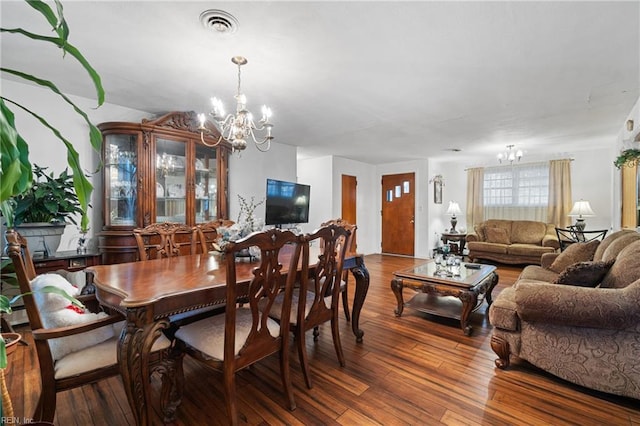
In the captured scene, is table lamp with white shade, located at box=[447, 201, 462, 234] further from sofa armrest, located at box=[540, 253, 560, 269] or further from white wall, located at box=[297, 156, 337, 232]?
sofa armrest, located at box=[540, 253, 560, 269]

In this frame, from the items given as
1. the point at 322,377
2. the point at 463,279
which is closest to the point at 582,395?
the point at 463,279

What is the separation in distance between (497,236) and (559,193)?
143 centimetres

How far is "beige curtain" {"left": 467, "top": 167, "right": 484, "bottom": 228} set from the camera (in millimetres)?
6633

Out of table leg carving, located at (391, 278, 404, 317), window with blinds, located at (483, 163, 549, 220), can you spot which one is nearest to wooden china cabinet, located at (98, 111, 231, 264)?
table leg carving, located at (391, 278, 404, 317)

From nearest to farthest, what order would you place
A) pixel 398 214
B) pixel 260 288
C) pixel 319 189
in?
pixel 260 288 < pixel 319 189 < pixel 398 214

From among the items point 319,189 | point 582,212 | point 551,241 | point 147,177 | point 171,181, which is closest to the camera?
point 147,177

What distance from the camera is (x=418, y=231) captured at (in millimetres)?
6812

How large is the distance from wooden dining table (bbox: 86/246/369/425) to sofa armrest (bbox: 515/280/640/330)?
5.86ft

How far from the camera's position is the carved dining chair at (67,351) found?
4.19ft

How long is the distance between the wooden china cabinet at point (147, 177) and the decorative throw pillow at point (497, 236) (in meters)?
5.47

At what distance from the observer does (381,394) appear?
1772 mm

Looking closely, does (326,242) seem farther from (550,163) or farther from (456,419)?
(550,163)

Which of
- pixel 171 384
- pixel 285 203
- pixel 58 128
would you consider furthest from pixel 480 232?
pixel 58 128

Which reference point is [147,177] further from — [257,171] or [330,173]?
[330,173]
